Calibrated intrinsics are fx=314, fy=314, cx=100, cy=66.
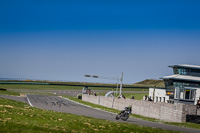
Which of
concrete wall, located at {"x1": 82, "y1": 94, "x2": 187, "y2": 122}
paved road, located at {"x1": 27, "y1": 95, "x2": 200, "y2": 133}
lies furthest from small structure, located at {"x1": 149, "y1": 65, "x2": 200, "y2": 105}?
paved road, located at {"x1": 27, "y1": 95, "x2": 200, "y2": 133}

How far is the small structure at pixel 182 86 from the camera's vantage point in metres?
56.0

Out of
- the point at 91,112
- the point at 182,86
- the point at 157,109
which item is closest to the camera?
the point at 157,109

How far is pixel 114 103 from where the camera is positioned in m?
53.9

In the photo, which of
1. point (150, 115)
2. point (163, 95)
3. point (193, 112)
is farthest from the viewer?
point (163, 95)

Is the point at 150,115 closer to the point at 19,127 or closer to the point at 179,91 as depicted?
the point at 179,91

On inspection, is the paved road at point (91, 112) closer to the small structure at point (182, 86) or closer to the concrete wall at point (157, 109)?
the concrete wall at point (157, 109)

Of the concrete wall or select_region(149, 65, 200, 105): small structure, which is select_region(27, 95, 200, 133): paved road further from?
select_region(149, 65, 200, 105): small structure

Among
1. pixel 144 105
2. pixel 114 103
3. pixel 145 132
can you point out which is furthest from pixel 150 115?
pixel 145 132

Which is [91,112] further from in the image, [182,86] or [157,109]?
[182,86]

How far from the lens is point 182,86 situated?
61.2m

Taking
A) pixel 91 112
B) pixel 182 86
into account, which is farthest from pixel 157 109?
pixel 182 86

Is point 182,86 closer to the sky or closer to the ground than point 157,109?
closer to the sky

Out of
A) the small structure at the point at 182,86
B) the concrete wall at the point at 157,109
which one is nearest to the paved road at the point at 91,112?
the concrete wall at the point at 157,109

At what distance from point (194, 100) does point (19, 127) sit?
1774 inches
